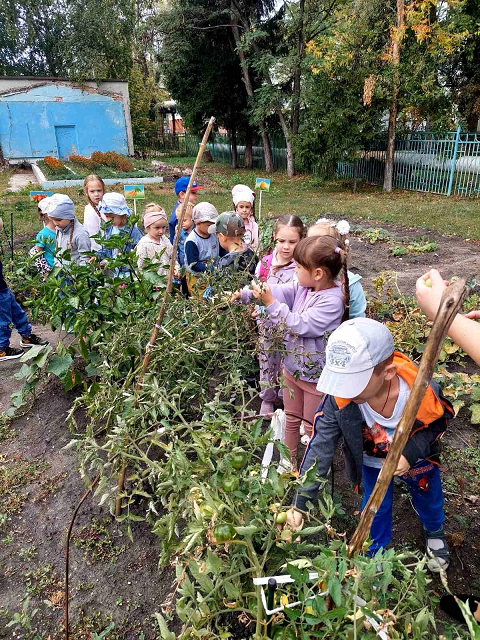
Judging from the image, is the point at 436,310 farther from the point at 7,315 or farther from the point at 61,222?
the point at 7,315

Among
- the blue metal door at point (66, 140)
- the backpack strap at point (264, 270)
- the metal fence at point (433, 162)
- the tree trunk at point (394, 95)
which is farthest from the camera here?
Result: the blue metal door at point (66, 140)

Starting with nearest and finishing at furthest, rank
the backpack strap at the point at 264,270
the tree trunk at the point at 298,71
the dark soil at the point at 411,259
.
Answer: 1. the backpack strap at the point at 264,270
2. the dark soil at the point at 411,259
3. the tree trunk at the point at 298,71

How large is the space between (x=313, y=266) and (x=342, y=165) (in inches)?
608

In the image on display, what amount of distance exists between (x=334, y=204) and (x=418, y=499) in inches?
418

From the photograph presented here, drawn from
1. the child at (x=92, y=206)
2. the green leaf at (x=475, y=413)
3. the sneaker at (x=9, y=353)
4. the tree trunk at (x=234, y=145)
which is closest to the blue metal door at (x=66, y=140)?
the tree trunk at (x=234, y=145)

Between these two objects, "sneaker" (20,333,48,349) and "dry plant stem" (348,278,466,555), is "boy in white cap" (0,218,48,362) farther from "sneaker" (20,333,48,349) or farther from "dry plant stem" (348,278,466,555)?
"dry plant stem" (348,278,466,555)

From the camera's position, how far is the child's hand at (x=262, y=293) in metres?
1.92

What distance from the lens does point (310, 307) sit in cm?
222

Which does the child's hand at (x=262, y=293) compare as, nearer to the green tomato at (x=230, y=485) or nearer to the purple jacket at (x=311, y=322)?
the purple jacket at (x=311, y=322)

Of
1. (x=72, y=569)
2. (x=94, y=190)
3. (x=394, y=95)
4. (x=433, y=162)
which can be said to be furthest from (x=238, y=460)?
(x=433, y=162)

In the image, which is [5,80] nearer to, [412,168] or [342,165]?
[342,165]

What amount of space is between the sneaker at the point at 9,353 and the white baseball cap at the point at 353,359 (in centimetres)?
359

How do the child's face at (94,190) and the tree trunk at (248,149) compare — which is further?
the tree trunk at (248,149)

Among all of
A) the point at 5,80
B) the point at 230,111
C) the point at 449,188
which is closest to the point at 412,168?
the point at 449,188
